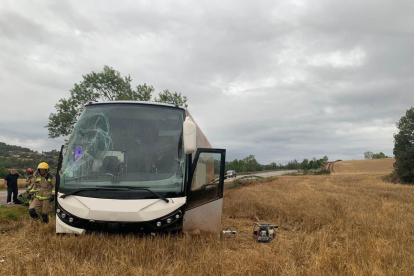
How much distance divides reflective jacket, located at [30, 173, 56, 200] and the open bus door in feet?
14.6

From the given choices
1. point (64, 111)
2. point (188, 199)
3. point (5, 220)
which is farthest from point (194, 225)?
point (64, 111)

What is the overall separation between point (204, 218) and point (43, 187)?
475 centimetres

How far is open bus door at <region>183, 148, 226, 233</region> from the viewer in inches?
201

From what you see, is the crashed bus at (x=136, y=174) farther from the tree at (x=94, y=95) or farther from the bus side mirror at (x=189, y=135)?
the tree at (x=94, y=95)

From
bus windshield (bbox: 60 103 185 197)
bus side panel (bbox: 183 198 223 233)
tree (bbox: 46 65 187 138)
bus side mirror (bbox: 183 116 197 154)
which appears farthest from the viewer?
tree (bbox: 46 65 187 138)

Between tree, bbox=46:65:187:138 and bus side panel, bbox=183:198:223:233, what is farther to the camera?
tree, bbox=46:65:187:138

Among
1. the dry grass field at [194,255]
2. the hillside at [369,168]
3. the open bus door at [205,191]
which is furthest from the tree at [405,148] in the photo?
the open bus door at [205,191]

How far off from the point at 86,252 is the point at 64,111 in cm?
2476

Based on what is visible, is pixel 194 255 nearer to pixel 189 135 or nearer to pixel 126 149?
pixel 189 135

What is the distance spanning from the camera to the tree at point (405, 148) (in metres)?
35.7

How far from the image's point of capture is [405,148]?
125 feet

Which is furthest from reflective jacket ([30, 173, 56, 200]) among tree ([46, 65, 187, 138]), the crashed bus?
tree ([46, 65, 187, 138])

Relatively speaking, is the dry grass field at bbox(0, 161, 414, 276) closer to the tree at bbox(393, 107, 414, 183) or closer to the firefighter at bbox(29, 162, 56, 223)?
the firefighter at bbox(29, 162, 56, 223)

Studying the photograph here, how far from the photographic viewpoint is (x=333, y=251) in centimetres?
443
